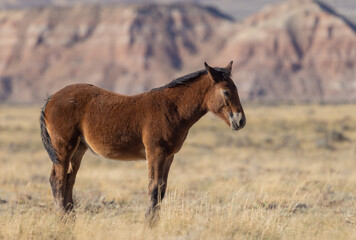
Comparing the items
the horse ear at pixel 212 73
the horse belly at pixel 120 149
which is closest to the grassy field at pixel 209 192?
the horse belly at pixel 120 149

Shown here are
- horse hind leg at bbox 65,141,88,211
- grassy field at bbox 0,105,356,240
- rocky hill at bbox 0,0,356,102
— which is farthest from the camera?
rocky hill at bbox 0,0,356,102

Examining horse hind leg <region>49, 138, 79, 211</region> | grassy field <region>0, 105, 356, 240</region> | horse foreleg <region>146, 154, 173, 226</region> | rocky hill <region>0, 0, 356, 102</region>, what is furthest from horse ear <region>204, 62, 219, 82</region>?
rocky hill <region>0, 0, 356, 102</region>

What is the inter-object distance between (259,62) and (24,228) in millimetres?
149807

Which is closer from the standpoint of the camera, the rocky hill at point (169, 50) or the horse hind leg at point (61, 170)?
the horse hind leg at point (61, 170)

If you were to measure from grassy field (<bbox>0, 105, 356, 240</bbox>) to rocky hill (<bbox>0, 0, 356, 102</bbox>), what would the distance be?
110940mm

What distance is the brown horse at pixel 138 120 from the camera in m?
7.15

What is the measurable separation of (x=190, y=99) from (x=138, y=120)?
821 millimetres

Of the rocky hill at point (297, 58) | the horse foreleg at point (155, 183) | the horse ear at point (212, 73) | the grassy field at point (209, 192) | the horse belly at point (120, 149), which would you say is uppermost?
the rocky hill at point (297, 58)

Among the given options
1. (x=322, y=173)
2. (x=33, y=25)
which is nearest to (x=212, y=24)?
(x=33, y=25)

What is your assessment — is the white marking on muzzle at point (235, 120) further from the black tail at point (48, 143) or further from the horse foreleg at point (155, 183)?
the black tail at point (48, 143)

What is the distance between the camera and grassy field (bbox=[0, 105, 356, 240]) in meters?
6.69

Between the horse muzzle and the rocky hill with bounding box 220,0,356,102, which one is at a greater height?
the rocky hill with bounding box 220,0,356,102

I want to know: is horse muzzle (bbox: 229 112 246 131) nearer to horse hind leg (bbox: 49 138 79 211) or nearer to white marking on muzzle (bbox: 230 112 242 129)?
white marking on muzzle (bbox: 230 112 242 129)

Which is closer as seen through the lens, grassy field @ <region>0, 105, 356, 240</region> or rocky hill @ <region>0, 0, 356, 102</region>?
grassy field @ <region>0, 105, 356, 240</region>
